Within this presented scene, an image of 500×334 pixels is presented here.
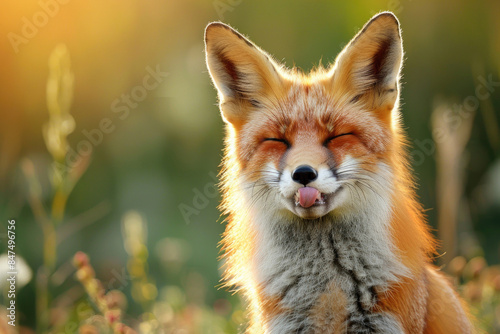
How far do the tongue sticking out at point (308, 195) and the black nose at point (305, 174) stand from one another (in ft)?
0.14

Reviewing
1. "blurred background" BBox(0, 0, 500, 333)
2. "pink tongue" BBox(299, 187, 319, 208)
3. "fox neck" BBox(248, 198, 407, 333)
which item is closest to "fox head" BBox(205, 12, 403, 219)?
"pink tongue" BBox(299, 187, 319, 208)

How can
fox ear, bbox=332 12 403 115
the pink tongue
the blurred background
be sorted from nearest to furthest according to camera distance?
1. the pink tongue
2. fox ear, bbox=332 12 403 115
3. the blurred background

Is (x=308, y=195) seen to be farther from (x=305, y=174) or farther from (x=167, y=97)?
(x=167, y=97)

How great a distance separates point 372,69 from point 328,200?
1.04 meters

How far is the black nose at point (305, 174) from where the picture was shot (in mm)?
3062

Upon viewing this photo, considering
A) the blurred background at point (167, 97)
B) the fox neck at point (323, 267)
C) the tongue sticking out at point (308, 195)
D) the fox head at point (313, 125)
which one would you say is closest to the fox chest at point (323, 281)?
the fox neck at point (323, 267)

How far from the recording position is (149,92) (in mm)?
9367

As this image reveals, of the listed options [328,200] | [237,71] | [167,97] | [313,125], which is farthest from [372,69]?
[167,97]

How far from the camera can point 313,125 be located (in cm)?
342

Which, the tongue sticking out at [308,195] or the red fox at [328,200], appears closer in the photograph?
the tongue sticking out at [308,195]

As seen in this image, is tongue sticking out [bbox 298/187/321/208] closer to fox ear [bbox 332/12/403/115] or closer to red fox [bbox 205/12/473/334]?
red fox [bbox 205/12/473/334]

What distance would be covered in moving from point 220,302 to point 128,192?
4299 mm

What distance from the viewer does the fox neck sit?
126 inches

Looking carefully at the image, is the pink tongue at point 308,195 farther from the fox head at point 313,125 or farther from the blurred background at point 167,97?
the blurred background at point 167,97
